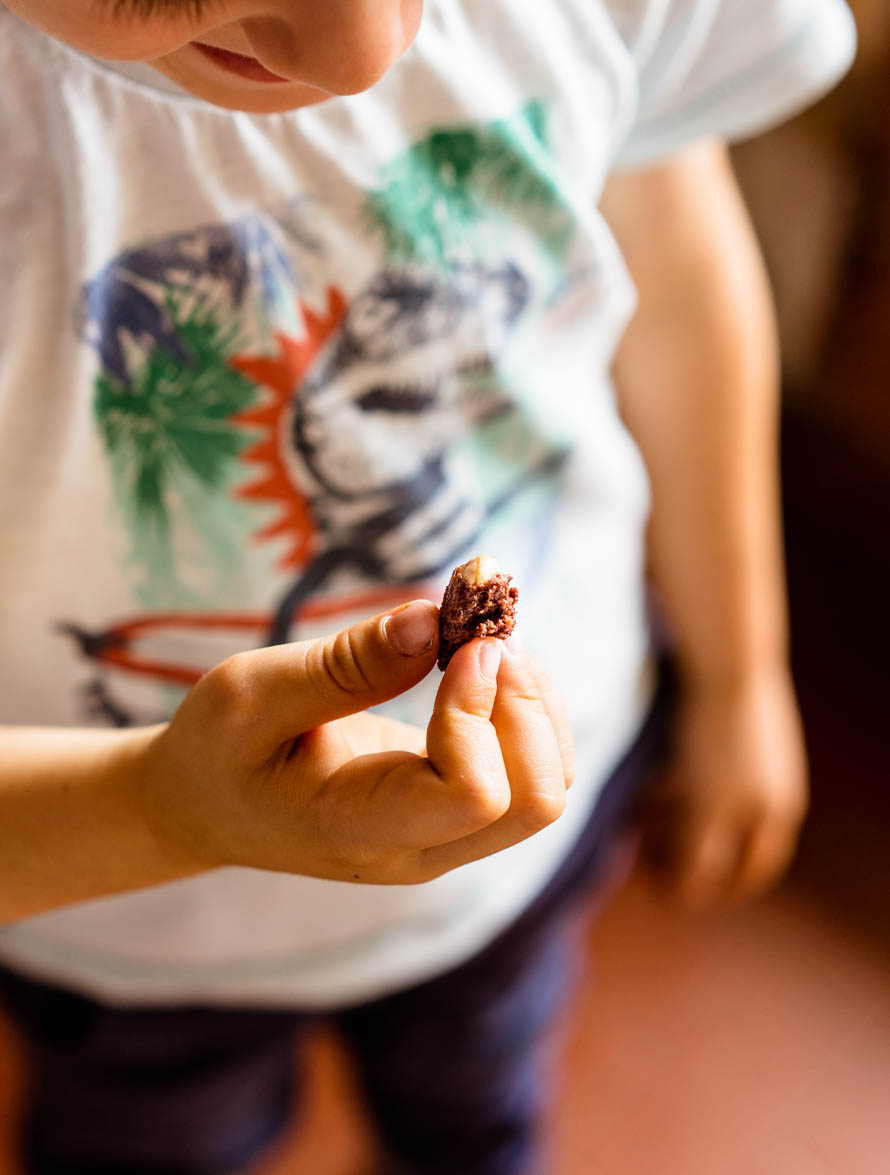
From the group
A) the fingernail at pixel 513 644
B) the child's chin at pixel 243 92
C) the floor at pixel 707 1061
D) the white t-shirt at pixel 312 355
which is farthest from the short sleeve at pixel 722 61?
the floor at pixel 707 1061

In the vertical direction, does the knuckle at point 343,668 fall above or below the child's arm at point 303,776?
above

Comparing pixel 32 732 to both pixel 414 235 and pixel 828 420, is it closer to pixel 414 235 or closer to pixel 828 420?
pixel 414 235

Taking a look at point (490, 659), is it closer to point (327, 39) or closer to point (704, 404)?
point (327, 39)

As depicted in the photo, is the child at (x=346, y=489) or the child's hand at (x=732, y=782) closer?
the child at (x=346, y=489)

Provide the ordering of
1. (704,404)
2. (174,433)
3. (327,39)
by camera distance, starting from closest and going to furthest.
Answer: (327,39), (174,433), (704,404)

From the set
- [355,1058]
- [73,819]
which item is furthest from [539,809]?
[355,1058]

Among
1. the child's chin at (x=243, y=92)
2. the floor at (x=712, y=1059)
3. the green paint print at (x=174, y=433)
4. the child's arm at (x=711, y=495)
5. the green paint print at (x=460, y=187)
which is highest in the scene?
the child's chin at (x=243, y=92)

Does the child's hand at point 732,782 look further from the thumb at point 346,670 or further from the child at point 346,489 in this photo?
the thumb at point 346,670
